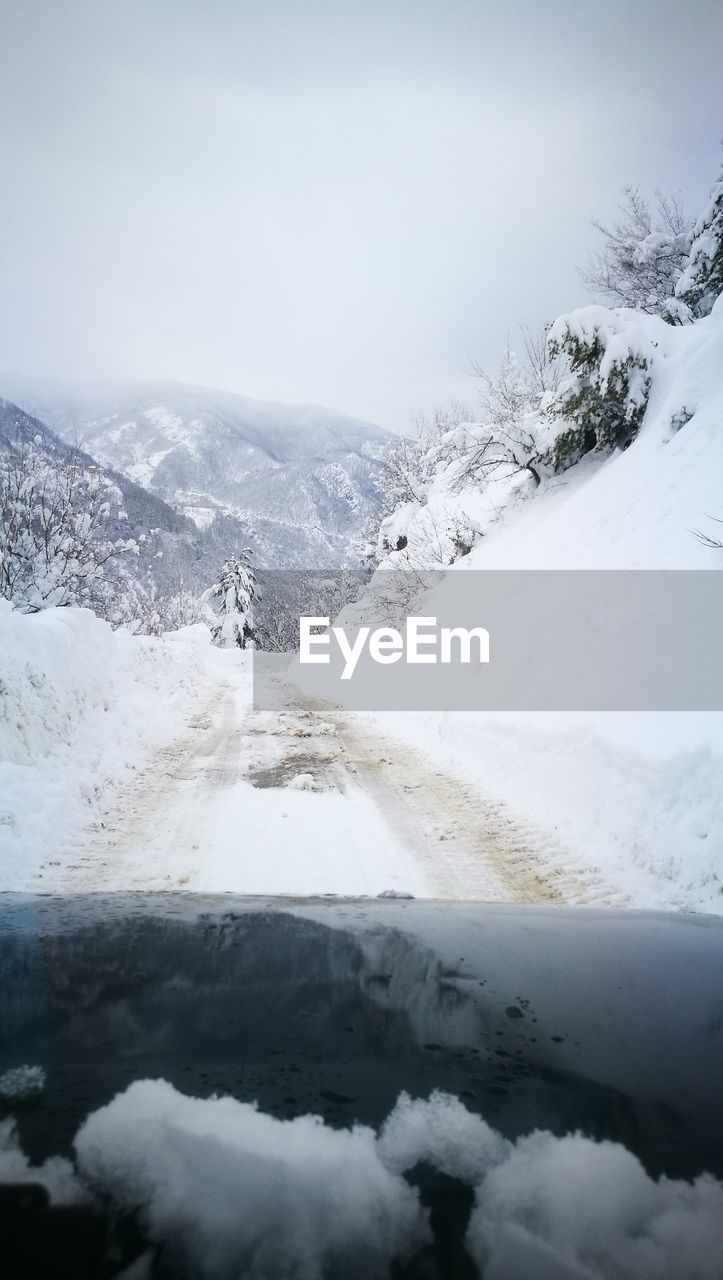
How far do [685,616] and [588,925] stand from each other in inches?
215

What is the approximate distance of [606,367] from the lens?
1377cm

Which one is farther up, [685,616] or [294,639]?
[685,616]

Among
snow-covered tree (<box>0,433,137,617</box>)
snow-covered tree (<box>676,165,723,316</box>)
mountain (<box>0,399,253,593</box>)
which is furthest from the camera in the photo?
mountain (<box>0,399,253,593</box>)

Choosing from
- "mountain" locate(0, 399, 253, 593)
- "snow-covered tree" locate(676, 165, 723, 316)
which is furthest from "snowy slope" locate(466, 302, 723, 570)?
"mountain" locate(0, 399, 253, 593)

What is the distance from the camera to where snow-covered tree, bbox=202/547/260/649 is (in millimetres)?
47281

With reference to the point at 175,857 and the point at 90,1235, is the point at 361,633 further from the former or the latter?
the point at 90,1235

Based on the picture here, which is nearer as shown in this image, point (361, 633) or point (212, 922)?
point (212, 922)

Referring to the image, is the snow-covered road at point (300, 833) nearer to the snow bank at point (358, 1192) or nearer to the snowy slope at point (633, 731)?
the snowy slope at point (633, 731)

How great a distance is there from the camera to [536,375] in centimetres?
2369

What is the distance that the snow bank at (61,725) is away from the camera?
18.5 feet

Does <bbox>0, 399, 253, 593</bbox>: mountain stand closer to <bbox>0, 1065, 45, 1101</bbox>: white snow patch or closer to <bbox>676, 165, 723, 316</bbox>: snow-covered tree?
<bbox>676, 165, 723, 316</bbox>: snow-covered tree

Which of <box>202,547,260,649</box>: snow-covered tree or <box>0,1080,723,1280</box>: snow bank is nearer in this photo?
<box>0,1080,723,1280</box>: snow bank

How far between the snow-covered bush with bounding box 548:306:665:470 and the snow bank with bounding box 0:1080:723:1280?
15479 millimetres

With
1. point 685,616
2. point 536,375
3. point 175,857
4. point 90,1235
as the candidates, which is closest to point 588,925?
point 90,1235
